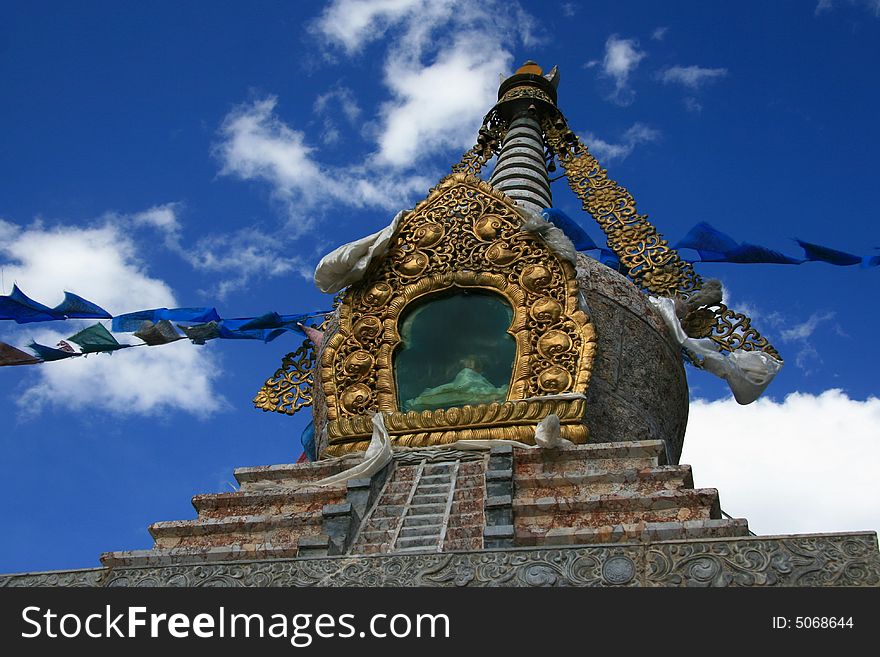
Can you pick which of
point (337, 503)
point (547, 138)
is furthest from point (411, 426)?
point (547, 138)

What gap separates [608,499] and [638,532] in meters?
0.62

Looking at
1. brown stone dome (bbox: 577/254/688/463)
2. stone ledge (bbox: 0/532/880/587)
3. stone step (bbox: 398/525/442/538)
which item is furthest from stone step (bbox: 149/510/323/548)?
brown stone dome (bbox: 577/254/688/463)

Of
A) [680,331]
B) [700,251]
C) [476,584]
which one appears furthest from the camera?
[700,251]

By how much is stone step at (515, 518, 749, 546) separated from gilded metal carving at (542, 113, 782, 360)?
548 cm

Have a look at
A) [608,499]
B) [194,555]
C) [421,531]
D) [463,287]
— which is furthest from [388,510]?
[463,287]

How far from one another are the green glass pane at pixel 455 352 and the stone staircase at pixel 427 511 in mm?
1195

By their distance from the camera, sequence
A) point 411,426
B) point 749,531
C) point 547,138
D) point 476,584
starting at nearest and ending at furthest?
point 476,584
point 749,531
point 411,426
point 547,138

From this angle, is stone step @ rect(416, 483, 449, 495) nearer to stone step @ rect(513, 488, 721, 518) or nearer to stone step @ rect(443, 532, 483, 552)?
stone step @ rect(513, 488, 721, 518)

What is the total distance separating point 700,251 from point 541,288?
161 inches

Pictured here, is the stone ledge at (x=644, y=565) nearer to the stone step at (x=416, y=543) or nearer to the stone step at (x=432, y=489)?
the stone step at (x=416, y=543)

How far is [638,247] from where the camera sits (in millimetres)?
14836

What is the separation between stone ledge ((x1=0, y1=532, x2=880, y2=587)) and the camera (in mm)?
6148

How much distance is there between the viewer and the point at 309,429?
45.0ft
